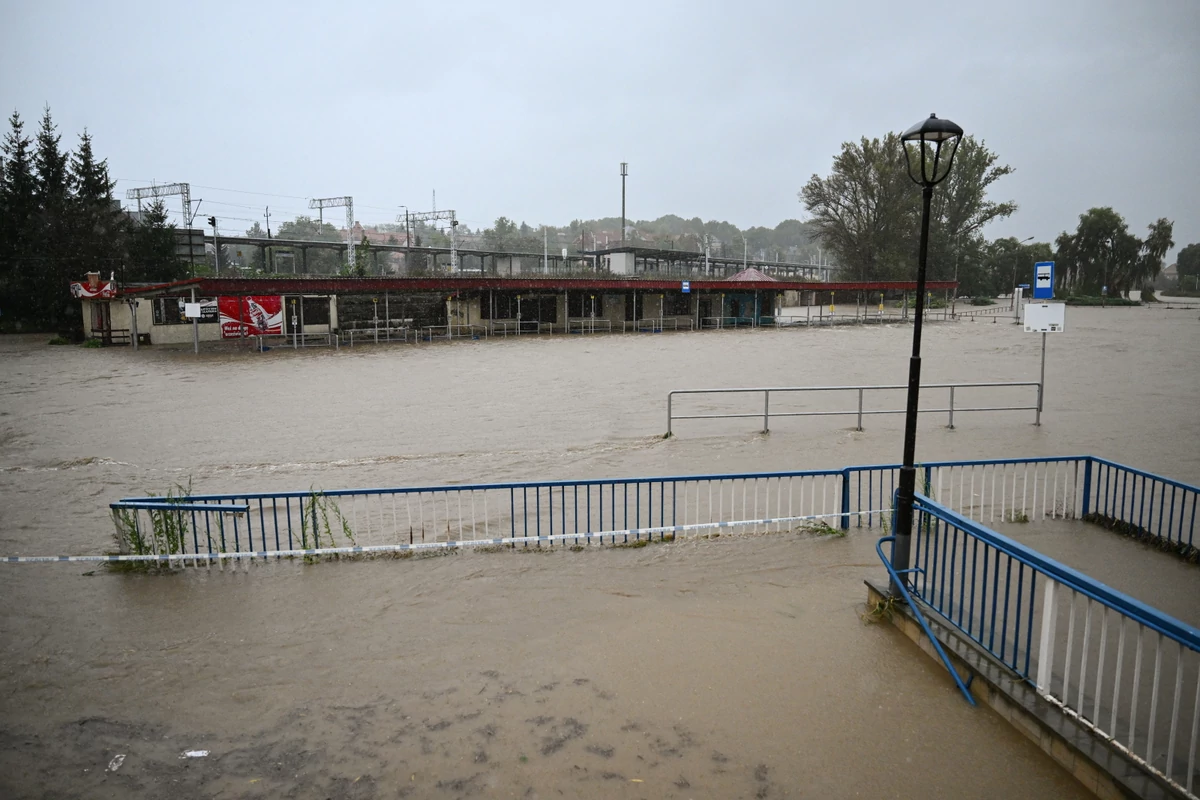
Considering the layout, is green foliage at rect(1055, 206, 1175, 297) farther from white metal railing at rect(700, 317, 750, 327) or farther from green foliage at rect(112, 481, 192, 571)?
green foliage at rect(112, 481, 192, 571)

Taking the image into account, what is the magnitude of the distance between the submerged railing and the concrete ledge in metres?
0.06

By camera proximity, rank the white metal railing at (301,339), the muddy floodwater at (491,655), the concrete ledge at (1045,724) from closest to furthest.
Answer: the concrete ledge at (1045,724), the muddy floodwater at (491,655), the white metal railing at (301,339)

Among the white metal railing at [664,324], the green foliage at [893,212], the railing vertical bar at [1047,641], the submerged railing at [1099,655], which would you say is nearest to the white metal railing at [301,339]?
the white metal railing at [664,324]

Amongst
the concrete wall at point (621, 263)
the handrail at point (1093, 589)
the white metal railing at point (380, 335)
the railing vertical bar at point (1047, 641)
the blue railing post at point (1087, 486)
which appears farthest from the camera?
the concrete wall at point (621, 263)

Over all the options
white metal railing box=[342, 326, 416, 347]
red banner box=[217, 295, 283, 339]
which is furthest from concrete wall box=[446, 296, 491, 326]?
red banner box=[217, 295, 283, 339]

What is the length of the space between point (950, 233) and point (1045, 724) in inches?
3822

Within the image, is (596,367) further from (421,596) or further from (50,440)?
(421,596)

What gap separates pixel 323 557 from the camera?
8.26 m

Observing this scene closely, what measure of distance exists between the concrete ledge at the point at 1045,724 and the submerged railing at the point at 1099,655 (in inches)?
2.6

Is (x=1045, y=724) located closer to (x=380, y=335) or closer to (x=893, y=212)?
(x=380, y=335)

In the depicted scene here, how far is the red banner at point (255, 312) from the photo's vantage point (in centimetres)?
3716

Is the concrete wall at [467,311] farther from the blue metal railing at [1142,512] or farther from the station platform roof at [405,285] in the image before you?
the blue metal railing at [1142,512]

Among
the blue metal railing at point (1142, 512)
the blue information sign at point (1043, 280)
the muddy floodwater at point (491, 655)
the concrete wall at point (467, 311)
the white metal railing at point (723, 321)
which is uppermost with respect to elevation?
the blue information sign at point (1043, 280)

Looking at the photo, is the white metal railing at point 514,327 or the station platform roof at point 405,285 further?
the white metal railing at point 514,327
